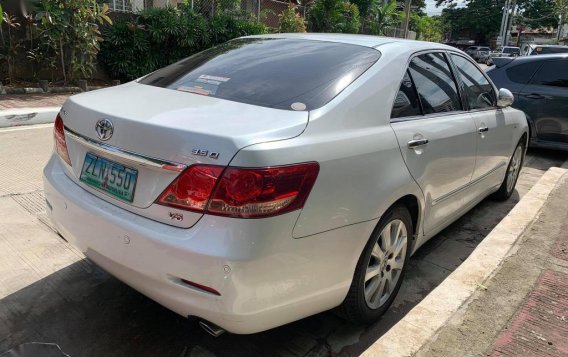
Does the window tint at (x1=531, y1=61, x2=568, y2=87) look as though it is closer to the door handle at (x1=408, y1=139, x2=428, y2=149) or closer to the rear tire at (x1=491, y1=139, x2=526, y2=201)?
the rear tire at (x1=491, y1=139, x2=526, y2=201)

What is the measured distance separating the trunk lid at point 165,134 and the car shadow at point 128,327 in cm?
79

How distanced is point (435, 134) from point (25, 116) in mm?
6689

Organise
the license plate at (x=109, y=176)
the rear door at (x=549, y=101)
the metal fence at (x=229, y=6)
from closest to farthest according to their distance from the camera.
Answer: the license plate at (x=109, y=176) < the rear door at (x=549, y=101) < the metal fence at (x=229, y=6)

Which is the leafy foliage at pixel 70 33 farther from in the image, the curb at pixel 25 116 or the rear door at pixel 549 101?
the rear door at pixel 549 101

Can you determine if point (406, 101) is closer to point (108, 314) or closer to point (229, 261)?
point (229, 261)

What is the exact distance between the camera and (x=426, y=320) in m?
2.78

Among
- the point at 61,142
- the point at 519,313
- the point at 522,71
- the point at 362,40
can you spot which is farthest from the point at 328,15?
the point at 61,142

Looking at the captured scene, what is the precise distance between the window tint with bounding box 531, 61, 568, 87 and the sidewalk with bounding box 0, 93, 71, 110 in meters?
7.99

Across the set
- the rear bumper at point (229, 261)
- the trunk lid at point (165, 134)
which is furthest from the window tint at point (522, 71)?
the trunk lid at point (165, 134)

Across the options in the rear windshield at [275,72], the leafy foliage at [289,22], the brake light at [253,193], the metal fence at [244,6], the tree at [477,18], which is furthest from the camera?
the tree at [477,18]

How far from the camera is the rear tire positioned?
492 centimetres

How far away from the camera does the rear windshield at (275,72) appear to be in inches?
97.8

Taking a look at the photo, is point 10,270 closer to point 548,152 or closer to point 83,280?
point 83,280

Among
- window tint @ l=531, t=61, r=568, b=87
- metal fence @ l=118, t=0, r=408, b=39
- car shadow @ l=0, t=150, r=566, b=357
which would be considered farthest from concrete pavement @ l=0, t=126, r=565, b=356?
metal fence @ l=118, t=0, r=408, b=39
